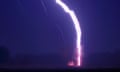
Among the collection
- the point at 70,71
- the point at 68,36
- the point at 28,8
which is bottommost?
the point at 70,71

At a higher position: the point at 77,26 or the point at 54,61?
the point at 77,26

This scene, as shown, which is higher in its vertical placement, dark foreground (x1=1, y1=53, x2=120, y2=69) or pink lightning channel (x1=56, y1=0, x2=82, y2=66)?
pink lightning channel (x1=56, y1=0, x2=82, y2=66)

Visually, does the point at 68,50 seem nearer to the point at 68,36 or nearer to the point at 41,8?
the point at 68,36

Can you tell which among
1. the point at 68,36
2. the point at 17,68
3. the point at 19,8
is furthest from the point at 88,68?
the point at 19,8

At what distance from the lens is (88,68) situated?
64.2 inches

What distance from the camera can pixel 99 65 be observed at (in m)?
1.65

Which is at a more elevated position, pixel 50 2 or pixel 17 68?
pixel 50 2

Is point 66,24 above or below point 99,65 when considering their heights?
above

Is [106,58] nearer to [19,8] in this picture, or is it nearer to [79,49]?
[79,49]

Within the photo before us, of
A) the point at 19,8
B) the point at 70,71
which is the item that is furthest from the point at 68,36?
the point at 19,8

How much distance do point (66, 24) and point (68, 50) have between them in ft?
0.42

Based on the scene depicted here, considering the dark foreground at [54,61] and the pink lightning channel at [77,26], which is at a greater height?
the pink lightning channel at [77,26]

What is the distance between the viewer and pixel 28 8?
165 cm

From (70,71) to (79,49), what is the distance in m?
0.11
